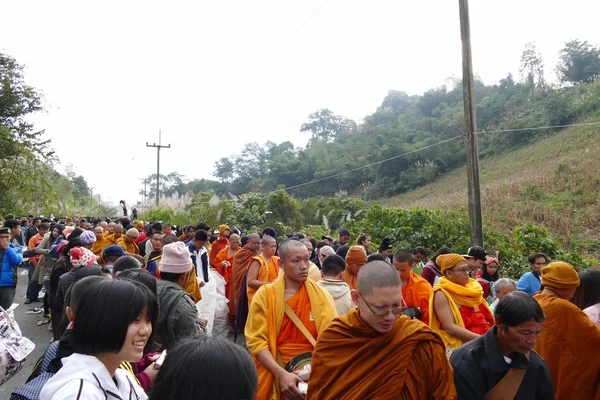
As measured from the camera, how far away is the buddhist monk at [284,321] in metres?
3.47

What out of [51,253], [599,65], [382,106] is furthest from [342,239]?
[382,106]

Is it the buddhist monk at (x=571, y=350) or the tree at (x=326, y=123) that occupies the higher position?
the tree at (x=326, y=123)

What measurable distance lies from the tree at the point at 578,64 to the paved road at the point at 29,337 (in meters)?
48.2

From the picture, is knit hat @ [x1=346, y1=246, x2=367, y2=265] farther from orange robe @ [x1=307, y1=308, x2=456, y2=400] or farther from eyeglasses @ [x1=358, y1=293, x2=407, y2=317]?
eyeglasses @ [x1=358, y1=293, x2=407, y2=317]

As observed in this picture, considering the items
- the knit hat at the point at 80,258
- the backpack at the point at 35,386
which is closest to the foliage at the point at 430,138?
the knit hat at the point at 80,258

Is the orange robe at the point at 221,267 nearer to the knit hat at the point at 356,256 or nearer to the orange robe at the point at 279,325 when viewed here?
the knit hat at the point at 356,256

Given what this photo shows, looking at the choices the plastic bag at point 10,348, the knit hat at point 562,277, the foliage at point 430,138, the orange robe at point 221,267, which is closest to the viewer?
the plastic bag at point 10,348

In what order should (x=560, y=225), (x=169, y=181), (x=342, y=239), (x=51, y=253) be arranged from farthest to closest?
(x=169, y=181) < (x=560, y=225) < (x=342, y=239) < (x=51, y=253)

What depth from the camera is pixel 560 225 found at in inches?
604

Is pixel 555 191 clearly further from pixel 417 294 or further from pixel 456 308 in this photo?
pixel 456 308

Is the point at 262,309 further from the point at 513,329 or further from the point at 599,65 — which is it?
the point at 599,65

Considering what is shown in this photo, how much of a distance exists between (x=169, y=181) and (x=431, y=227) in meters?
75.0

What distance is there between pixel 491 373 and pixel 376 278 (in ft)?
2.90

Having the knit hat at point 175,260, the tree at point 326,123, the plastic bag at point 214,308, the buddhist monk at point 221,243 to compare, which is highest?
the tree at point 326,123
